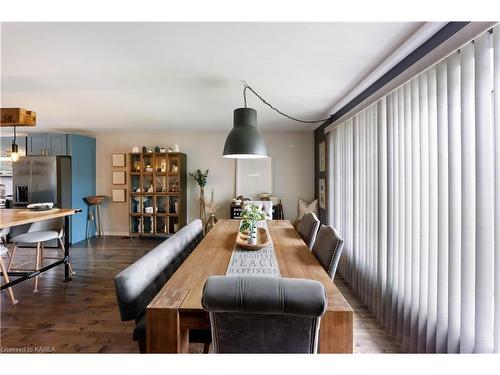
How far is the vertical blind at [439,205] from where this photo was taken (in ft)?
3.75

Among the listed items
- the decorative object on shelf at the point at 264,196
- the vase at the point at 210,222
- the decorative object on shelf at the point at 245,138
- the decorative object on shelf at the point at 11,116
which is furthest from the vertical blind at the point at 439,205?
the decorative object on shelf at the point at 11,116

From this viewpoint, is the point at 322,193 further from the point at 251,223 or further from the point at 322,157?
the point at 251,223

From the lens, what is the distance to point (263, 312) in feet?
2.81

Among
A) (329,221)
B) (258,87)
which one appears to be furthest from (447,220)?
(329,221)

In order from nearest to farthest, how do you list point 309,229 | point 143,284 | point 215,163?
point 143,284
point 309,229
point 215,163

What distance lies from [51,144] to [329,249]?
561cm

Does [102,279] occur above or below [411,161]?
below

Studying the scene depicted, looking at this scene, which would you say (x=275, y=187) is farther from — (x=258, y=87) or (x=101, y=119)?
(x=101, y=119)

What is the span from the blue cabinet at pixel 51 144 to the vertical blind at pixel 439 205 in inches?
213

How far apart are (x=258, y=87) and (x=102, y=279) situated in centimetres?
309

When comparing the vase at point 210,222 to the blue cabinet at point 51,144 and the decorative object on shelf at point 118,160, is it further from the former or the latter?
the blue cabinet at point 51,144

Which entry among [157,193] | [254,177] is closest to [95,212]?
[157,193]

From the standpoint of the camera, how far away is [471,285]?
1.23 m

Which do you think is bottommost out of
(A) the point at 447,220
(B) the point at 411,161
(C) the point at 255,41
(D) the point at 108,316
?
(D) the point at 108,316
